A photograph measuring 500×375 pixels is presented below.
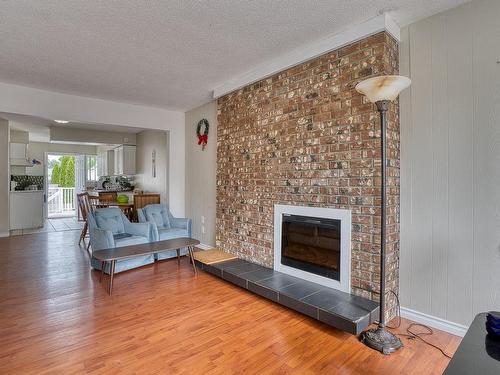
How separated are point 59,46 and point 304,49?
244 cm

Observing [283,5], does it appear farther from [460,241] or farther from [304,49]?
[460,241]

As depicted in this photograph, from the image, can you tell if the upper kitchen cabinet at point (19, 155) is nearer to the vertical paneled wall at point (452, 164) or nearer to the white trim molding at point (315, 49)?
the white trim molding at point (315, 49)

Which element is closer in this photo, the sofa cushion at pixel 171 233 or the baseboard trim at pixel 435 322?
the baseboard trim at pixel 435 322

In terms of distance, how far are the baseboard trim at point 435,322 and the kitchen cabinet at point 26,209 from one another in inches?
305

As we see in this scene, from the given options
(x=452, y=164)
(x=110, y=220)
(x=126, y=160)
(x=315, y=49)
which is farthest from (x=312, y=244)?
(x=126, y=160)

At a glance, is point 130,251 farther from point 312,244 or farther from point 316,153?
point 316,153

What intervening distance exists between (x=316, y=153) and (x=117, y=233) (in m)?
3.08

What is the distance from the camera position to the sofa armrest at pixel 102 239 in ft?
11.9

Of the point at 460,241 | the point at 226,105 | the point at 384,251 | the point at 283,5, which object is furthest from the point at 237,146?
the point at 460,241

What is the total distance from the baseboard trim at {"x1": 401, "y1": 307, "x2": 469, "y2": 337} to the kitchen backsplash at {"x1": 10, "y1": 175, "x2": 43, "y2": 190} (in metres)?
8.38

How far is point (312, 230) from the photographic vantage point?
2967 mm

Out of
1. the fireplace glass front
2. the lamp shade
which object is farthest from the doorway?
the lamp shade

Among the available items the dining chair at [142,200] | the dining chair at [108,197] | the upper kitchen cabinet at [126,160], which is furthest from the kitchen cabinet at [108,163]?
the dining chair at [142,200]

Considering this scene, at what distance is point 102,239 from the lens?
3703mm
